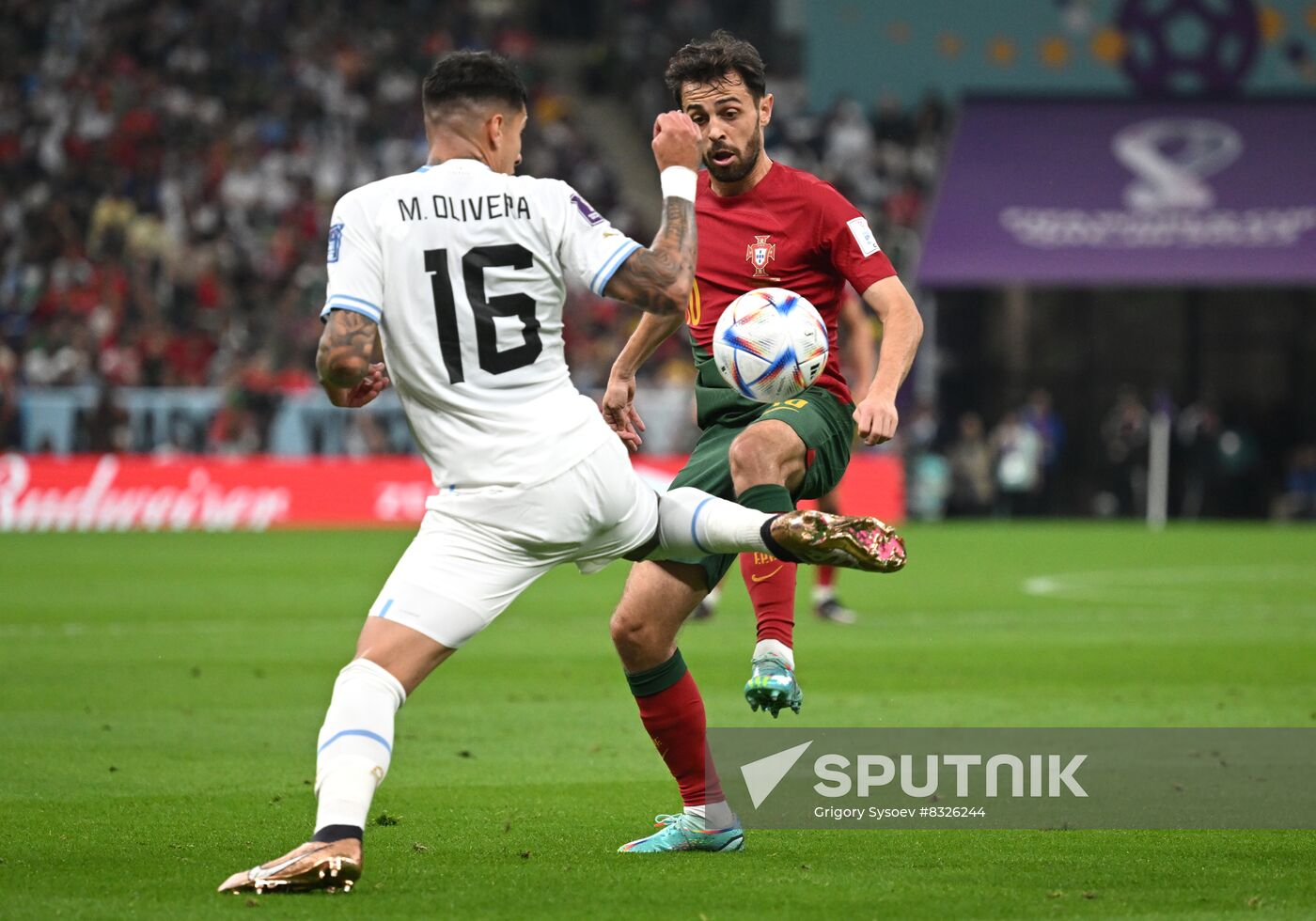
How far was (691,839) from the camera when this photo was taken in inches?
225

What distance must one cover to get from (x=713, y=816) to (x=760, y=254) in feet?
6.48

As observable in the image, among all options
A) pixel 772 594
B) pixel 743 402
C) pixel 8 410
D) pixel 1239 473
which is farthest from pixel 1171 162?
pixel 772 594

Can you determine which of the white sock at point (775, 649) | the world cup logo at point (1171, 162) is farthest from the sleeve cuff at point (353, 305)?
the world cup logo at point (1171, 162)

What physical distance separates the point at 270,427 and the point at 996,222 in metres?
9.92

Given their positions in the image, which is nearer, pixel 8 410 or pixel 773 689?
pixel 773 689

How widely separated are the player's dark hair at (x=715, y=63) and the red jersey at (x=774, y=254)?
37 cm

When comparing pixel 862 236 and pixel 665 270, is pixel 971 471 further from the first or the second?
pixel 665 270

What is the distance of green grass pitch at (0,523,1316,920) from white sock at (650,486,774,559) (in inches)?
35.9

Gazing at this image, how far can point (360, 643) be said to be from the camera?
192 inches

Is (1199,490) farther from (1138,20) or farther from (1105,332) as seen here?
(1138,20)

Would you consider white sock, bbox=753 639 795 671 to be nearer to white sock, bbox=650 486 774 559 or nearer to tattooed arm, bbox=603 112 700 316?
white sock, bbox=650 486 774 559

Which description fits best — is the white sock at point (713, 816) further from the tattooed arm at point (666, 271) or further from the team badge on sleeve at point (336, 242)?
the team badge on sleeve at point (336, 242)

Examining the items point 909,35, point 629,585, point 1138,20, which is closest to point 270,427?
point 909,35

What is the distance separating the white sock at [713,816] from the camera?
5727mm
